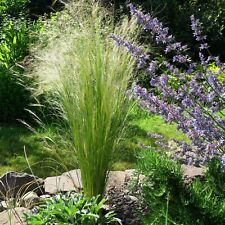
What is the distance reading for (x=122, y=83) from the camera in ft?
12.2

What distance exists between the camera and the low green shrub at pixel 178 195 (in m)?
2.59

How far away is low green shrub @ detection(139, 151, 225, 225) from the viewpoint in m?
2.59

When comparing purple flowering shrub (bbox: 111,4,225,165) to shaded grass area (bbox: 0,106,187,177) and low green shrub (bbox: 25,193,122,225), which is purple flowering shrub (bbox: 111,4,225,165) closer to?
low green shrub (bbox: 25,193,122,225)

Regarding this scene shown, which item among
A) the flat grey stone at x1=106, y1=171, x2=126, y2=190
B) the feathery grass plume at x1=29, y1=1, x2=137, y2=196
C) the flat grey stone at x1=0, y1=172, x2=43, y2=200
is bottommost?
the flat grey stone at x1=0, y1=172, x2=43, y2=200

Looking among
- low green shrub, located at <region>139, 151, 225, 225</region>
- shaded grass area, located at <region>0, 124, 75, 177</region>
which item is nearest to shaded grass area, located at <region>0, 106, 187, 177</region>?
shaded grass area, located at <region>0, 124, 75, 177</region>

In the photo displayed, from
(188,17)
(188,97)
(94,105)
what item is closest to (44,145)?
(94,105)

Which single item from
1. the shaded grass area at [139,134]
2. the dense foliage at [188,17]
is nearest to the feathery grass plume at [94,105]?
the shaded grass area at [139,134]

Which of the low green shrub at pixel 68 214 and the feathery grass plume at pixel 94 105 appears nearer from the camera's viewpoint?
the low green shrub at pixel 68 214

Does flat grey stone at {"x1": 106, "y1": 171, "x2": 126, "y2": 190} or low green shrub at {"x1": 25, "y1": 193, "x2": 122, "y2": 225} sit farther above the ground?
low green shrub at {"x1": 25, "y1": 193, "x2": 122, "y2": 225}

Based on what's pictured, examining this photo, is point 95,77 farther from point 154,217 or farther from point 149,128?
point 149,128

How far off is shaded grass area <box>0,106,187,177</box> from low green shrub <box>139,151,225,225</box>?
193 centimetres

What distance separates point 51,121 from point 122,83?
292 centimetres

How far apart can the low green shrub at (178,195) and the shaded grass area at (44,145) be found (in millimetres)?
1935

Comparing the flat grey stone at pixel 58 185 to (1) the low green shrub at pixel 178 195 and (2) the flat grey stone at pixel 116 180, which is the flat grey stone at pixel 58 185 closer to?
(2) the flat grey stone at pixel 116 180
